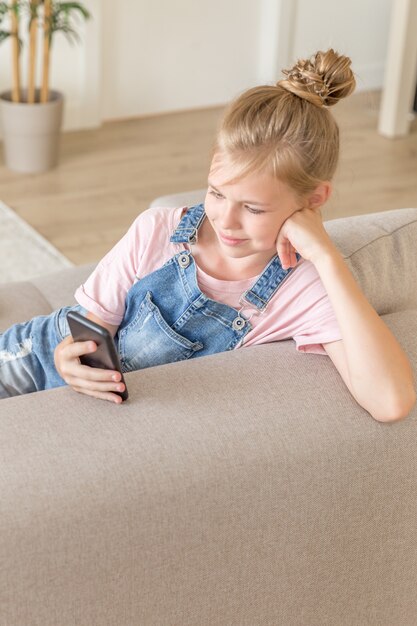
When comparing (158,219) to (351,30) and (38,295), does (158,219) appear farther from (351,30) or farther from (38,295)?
(351,30)

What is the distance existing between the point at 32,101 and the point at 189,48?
1.05 metres

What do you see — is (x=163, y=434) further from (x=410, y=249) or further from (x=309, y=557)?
(x=410, y=249)

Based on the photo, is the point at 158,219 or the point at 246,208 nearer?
the point at 246,208

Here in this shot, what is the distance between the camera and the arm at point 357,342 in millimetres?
1417

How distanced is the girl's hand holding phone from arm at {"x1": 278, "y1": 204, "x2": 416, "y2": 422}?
13.3 inches

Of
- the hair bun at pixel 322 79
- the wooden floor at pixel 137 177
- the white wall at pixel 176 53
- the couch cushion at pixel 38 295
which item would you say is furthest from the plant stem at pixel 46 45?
the hair bun at pixel 322 79

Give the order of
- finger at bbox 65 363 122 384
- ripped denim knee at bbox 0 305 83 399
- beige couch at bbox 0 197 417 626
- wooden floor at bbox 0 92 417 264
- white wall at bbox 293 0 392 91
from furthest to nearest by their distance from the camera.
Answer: white wall at bbox 293 0 392 91 → wooden floor at bbox 0 92 417 264 → ripped denim knee at bbox 0 305 83 399 → finger at bbox 65 363 122 384 → beige couch at bbox 0 197 417 626

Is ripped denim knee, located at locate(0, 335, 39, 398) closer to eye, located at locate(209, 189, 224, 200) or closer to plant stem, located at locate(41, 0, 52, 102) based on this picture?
eye, located at locate(209, 189, 224, 200)

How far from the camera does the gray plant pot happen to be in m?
3.88

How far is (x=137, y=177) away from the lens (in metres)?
4.06

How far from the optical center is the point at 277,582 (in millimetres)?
1437

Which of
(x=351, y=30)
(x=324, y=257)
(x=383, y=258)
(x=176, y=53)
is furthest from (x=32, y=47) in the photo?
(x=324, y=257)

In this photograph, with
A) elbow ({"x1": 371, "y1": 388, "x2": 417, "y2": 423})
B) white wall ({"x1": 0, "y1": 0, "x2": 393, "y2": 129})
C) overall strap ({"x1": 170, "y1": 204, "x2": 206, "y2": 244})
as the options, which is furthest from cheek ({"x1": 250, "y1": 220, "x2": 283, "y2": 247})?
white wall ({"x1": 0, "y1": 0, "x2": 393, "y2": 129})

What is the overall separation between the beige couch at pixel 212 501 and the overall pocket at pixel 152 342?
0.38ft
